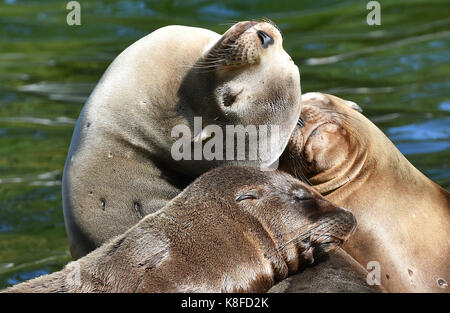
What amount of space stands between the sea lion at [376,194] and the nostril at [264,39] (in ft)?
2.02

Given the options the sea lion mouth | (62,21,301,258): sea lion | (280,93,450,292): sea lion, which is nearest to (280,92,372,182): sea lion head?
(280,93,450,292): sea lion

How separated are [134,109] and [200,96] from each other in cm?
40

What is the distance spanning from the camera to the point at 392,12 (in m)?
14.3

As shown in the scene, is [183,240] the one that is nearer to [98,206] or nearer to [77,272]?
[77,272]

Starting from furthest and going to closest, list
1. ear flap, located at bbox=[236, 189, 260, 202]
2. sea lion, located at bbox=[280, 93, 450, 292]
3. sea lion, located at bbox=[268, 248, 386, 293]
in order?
sea lion, located at bbox=[280, 93, 450, 292], ear flap, located at bbox=[236, 189, 260, 202], sea lion, located at bbox=[268, 248, 386, 293]

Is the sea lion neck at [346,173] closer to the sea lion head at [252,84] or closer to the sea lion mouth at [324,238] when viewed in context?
the sea lion head at [252,84]

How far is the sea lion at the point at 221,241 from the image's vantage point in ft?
14.4

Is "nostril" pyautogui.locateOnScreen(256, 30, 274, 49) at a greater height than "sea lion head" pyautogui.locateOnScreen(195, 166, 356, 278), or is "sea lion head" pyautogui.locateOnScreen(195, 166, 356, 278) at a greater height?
"nostril" pyautogui.locateOnScreen(256, 30, 274, 49)

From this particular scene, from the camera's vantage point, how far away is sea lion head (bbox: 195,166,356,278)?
4.70 m

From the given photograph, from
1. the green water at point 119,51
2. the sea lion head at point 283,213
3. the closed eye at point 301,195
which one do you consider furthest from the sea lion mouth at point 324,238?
the green water at point 119,51

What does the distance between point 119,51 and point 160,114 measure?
764 centimetres

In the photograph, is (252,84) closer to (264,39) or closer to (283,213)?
(264,39)

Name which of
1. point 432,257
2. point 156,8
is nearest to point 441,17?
point 156,8

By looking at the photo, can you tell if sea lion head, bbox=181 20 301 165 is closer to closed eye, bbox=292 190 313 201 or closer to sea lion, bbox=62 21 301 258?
sea lion, bbox=62 21 301 258
